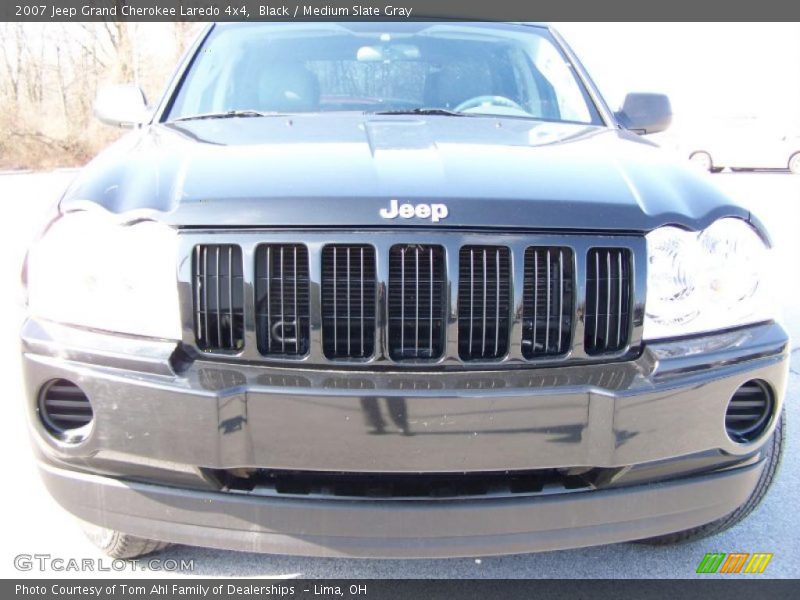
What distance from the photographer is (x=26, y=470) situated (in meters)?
2.99

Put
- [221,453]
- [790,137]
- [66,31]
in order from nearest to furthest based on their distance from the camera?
[221,453] → [790,137] → [66,31]

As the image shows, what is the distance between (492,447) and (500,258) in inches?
18.5

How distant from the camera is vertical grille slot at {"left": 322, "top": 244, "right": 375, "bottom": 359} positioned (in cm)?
175

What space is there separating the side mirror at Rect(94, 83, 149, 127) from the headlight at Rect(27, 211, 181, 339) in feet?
4.51

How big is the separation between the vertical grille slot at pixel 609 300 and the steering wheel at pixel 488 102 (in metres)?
1.41

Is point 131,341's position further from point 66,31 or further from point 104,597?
point 66,31

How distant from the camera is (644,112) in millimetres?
3229

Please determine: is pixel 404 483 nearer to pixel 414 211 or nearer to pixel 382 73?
pixel 414 211

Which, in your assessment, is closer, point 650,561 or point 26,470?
point 650,561

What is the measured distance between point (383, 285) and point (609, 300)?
0.60 meters

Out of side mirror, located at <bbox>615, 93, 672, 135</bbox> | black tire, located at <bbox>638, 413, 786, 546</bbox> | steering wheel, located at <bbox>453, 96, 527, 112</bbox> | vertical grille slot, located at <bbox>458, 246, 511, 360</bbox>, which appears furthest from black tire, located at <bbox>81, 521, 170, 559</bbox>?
side mirror, located at <bbox>615, 93, 672, 135</bbox>

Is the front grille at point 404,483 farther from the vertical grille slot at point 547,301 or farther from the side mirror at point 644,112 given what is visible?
the side mirror at point 644,112

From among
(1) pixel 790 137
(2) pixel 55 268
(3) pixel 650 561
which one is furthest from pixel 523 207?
(1) pixel 790 137

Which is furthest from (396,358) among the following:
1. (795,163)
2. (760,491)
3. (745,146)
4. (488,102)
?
(795,163)
